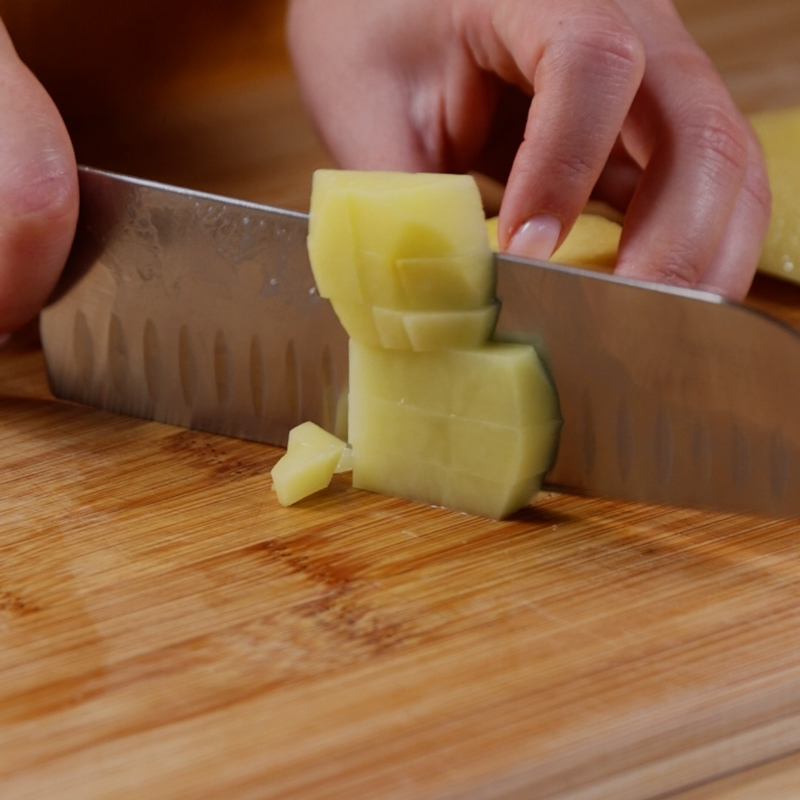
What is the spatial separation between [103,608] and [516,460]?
1.47ft

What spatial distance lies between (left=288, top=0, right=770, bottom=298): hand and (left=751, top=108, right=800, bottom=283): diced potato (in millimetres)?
94

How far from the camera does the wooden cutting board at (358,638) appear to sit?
93 cm

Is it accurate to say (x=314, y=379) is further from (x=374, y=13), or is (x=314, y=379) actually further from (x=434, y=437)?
(x=374, y=13)

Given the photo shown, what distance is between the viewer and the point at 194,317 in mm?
1443

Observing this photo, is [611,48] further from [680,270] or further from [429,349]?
[429,349]

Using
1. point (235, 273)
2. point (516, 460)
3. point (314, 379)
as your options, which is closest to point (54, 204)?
point (235, 273)

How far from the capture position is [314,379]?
4.58ft

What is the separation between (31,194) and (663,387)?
78 cm

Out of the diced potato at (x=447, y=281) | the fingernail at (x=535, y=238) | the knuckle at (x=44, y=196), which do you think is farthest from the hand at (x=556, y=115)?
the knuckle at (x=44, y=196)

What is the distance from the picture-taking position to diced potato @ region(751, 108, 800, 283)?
180 centimetres

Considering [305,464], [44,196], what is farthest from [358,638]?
[44,196]

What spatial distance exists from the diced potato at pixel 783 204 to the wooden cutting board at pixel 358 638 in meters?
0.71

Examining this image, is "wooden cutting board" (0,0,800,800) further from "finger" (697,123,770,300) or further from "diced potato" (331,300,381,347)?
"finger" (697,123,770,300)

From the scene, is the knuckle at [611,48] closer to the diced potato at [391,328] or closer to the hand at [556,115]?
the hand at [556,115]
